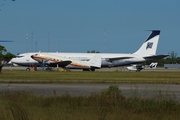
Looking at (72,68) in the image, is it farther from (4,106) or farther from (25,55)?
(4,106)

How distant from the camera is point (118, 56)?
98438mm

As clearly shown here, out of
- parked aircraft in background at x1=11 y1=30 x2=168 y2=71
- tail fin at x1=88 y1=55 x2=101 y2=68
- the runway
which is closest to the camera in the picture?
the runway

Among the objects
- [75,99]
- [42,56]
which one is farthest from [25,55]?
[75,99]

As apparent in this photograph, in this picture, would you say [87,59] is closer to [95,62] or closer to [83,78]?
[95,62]

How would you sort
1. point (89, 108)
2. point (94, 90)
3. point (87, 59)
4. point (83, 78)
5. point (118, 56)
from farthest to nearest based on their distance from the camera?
point (118, 56)
point (87, 59)
point (83, 78)
point (94, 90)
point (89, 108)

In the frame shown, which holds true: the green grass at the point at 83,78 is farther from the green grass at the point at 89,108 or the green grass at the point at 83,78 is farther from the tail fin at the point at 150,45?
the tail fin at the point at 150,45

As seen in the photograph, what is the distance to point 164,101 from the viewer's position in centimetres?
1727

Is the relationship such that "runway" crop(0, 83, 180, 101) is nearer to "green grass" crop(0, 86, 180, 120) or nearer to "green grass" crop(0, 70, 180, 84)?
"green grass" crop(0, 86, 180, 120)

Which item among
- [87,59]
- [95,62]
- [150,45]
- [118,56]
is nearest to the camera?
[95,62]

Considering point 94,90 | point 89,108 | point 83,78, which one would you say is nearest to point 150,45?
point 83,78

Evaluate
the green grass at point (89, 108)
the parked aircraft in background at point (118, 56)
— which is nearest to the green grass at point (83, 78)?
the green grass at point (89, 108)

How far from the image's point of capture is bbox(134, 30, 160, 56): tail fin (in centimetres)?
10150

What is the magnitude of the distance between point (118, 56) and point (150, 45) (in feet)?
27.1

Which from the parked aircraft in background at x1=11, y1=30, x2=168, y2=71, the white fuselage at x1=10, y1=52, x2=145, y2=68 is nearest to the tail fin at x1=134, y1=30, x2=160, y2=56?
the parked aircraft in background at x1=11, y1=30, x2=168, y2=71
